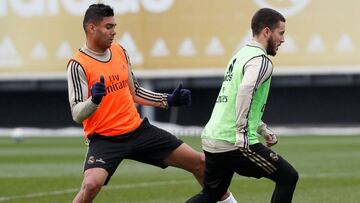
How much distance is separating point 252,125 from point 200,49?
28.2 meters

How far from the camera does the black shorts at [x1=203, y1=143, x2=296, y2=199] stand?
9.42 meters

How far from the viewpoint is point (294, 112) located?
3875 cm

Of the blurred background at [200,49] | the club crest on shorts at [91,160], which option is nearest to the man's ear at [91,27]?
the club crest on shorts at [91,160]

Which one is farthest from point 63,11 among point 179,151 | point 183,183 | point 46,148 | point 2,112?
point 179,151

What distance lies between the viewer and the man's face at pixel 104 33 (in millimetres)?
10148

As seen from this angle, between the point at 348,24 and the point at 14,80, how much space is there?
1199cm

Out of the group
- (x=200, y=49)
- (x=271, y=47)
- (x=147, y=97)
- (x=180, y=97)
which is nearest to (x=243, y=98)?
(x=271, y=47)

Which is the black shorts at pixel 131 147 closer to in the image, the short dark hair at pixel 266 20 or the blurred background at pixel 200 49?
the short dark hair at pixel 266 20

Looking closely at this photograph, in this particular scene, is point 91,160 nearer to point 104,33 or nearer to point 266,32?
point 104,33

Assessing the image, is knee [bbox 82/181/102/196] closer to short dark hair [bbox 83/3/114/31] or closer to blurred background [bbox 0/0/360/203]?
short dark hair [bbox 83/3/114/31]

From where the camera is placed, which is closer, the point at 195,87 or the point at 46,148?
the point at 46,148

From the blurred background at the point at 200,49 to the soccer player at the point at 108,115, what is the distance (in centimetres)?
2575

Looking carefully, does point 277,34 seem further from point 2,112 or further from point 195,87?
point 2,112

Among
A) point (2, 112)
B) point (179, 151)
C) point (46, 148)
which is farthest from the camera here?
point (2, 112)
